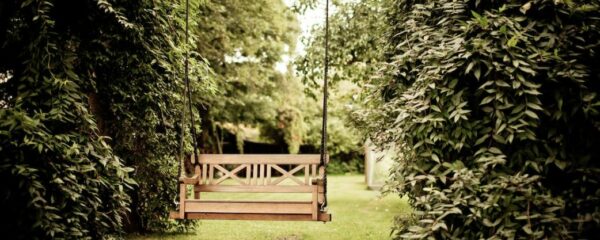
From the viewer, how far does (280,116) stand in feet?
68.0

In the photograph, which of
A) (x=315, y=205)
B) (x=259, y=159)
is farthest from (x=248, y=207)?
(x=259, y=159)

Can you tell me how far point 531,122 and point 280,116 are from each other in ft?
58.7

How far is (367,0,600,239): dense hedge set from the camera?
9.66ft

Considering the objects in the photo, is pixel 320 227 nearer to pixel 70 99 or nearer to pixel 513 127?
pixel 70 99

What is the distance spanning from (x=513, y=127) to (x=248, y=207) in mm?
2783

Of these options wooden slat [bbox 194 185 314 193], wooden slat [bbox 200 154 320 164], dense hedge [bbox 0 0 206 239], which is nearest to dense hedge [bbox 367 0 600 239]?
wooden slat [bbox 194 185 314 193]

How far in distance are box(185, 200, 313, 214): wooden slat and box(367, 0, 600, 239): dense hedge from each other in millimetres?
1435

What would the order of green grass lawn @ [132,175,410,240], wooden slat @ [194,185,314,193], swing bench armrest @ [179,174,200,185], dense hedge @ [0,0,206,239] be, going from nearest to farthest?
dense hedge @ [0,0,206,239]
swing bench armrest @ [179,174,200,185]
wooden slat @ [194,185,314,193]
green grass lawn @ [132,175,410,240]

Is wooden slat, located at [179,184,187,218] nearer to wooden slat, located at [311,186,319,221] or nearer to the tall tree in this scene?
wooden slat, located at [311,186,319,221]

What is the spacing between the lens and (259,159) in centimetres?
562

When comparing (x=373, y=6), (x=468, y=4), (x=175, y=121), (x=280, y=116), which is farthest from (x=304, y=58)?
(x=280, y=116)

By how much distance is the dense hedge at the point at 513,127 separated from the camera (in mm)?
2943

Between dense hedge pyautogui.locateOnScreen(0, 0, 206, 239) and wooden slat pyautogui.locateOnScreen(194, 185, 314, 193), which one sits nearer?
dense hedge pyautogui.locateOnScreen(0, 0, 206, 239)

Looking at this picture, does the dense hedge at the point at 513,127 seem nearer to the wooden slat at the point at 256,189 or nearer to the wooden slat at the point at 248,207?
the wooden slat at the point at 248,207
